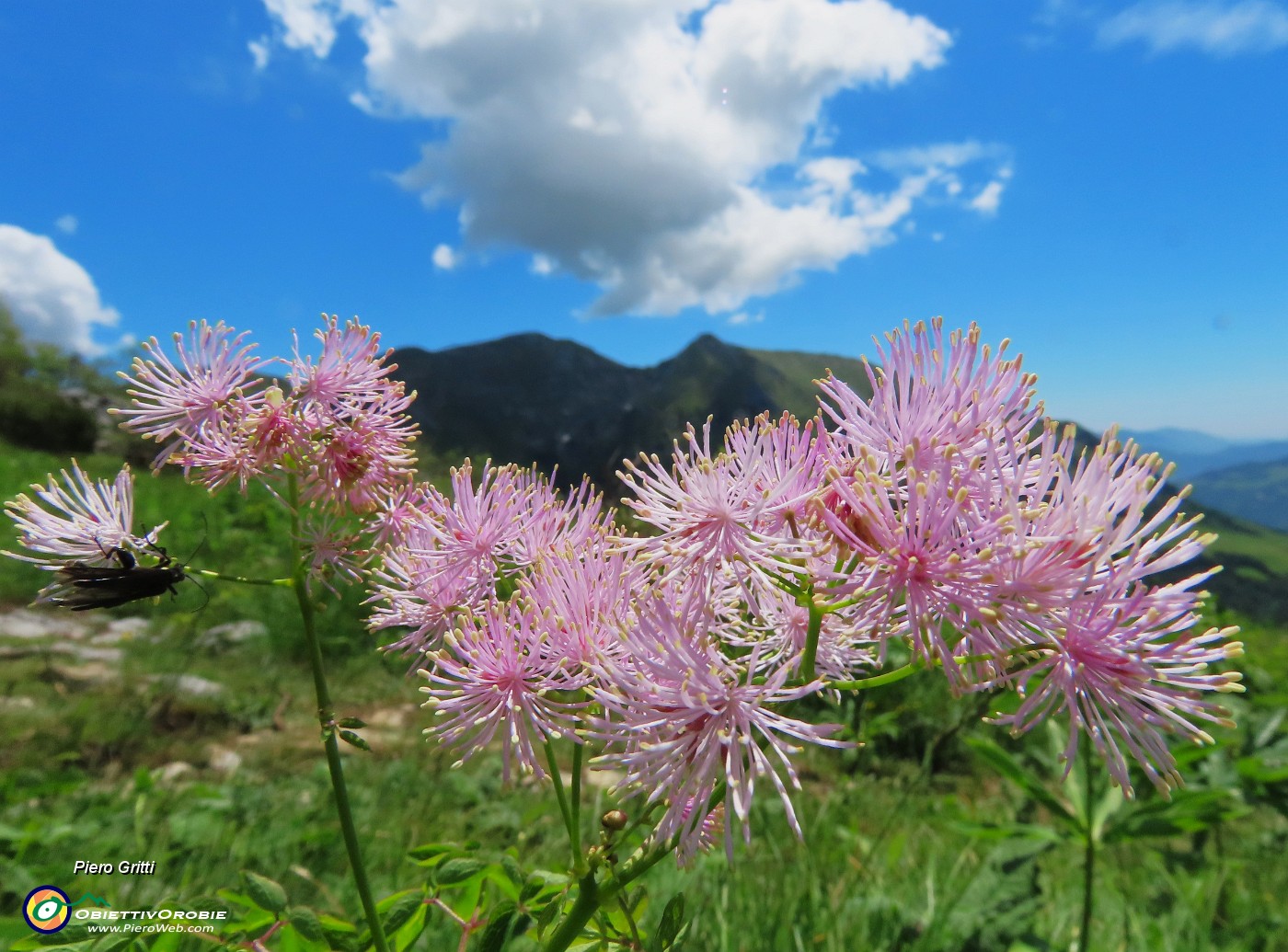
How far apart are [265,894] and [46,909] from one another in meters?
1.05

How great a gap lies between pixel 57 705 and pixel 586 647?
19.4 ft

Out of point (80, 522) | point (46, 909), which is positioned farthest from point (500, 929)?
point (46, 909)

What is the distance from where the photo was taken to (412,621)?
1.47m

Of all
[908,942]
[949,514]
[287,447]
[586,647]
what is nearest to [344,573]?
[287,447]

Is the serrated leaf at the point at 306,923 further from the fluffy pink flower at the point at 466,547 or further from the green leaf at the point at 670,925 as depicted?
the green leaf at the point at 670,925

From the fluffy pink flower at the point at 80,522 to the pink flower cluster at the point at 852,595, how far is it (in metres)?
0.79

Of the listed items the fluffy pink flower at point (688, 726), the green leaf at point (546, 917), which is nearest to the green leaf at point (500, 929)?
the green leaf at point (546, 917)

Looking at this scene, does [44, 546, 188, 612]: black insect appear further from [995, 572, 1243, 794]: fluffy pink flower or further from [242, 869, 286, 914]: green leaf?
[995, 572, 1243, 794]: fluffy pink flower

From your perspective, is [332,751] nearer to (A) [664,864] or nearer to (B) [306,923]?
(B) [306,923]

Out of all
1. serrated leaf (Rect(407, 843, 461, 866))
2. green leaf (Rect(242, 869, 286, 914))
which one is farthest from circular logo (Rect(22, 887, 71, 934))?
serrated leaf (Rect(407, 843, 461, 866))

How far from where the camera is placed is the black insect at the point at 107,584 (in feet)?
4.23

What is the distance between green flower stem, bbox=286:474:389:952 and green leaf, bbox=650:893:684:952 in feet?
1.49

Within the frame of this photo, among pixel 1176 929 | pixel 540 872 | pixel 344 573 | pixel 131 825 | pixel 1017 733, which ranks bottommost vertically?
pixel 1176 929

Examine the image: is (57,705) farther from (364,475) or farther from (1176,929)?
(1176,929)
